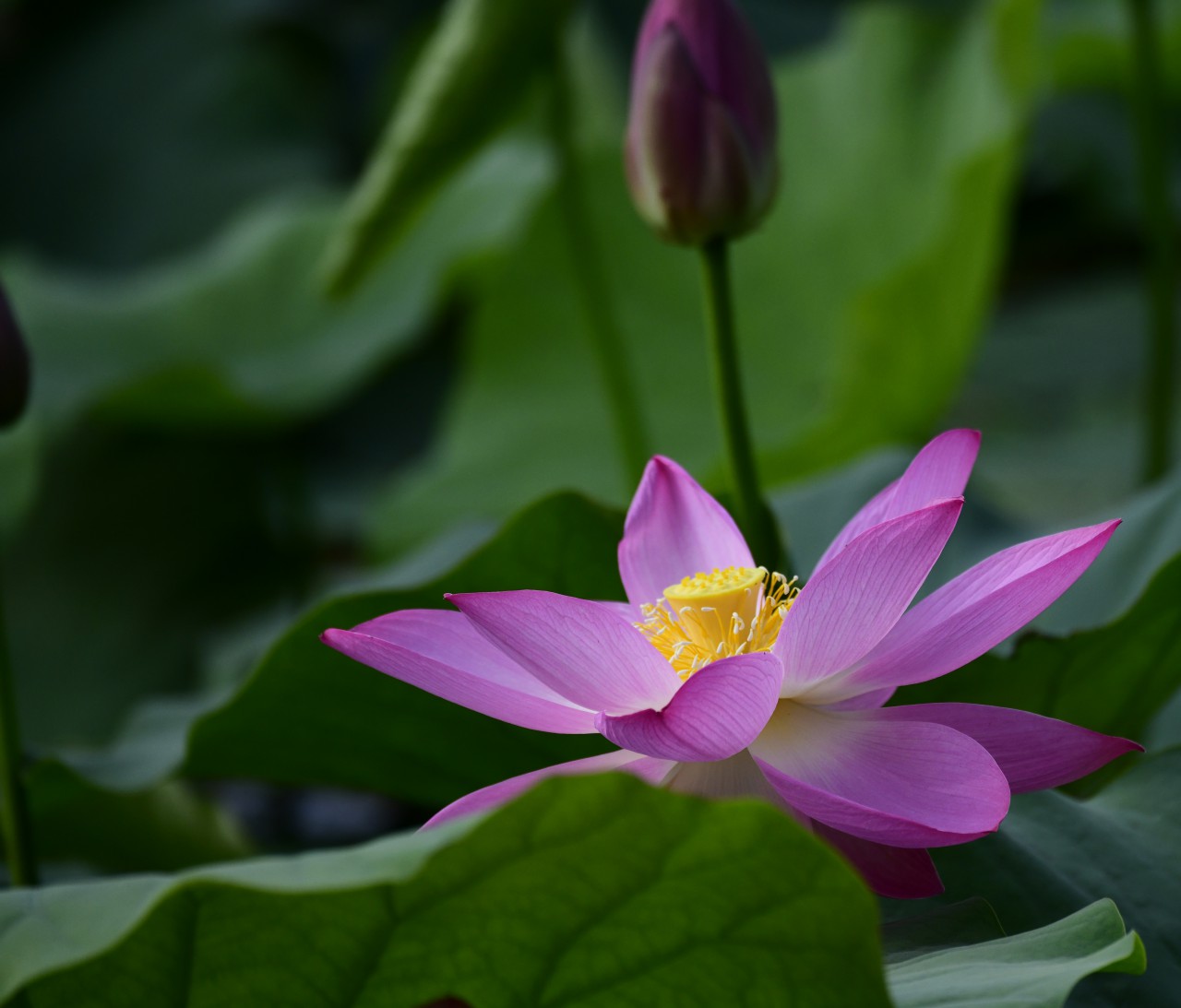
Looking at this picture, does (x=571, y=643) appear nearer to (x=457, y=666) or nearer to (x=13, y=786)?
(x=457, y=666)

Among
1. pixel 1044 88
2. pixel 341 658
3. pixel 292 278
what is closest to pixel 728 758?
pixel 341 658

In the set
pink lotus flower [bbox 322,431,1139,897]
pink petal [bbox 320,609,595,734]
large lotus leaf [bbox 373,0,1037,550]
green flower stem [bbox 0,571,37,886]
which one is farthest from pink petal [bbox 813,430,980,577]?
large lotus leaf [bbox 373,0,1037,550]

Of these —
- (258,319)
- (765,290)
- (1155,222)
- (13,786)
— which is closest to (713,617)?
(13,786)

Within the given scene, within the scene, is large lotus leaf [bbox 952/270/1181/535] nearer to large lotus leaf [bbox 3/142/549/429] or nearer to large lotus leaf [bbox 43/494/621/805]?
large lotus leaf [bbox 3/142/549/429]

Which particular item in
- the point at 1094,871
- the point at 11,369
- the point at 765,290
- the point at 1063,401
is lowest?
the point at 1063,401

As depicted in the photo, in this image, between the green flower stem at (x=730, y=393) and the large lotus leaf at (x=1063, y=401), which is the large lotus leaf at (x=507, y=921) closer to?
the green flower stem at (x=730, y=393)

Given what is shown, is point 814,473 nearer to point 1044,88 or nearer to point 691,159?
point 691,159

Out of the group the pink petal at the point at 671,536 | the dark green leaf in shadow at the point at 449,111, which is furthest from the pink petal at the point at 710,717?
the dark green leaf in shadow at the point at 449,111
